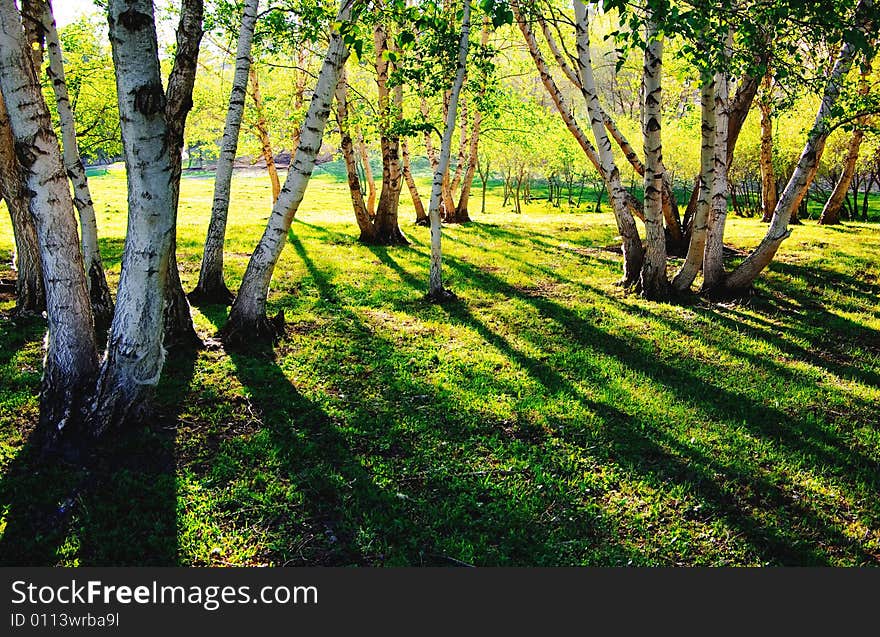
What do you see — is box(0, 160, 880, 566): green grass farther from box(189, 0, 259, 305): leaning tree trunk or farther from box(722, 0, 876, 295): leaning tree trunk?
box(722, 0, 876, 295): leaning tree trunk

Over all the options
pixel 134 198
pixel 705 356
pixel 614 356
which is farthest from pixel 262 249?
pixel 705 356

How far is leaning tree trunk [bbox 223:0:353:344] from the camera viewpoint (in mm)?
7727

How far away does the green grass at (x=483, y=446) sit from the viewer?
461cm

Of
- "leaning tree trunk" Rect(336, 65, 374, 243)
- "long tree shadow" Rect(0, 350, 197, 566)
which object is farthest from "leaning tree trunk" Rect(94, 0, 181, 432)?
"leaning tree trunk" Rect(336, 65, 374, 243)

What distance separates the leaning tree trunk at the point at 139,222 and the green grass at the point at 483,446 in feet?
1.89

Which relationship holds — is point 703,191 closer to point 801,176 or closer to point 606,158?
point 801,176

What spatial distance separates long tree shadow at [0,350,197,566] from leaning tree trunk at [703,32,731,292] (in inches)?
430

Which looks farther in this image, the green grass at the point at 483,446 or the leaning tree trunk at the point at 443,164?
the leaning tree trunk at the point at 443,164

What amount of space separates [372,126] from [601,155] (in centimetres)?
604

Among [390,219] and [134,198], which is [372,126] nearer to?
[390,219]

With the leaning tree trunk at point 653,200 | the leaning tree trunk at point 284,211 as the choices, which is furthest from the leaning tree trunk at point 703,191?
the leaning tree trunk at point 284,211

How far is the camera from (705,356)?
8.83 m

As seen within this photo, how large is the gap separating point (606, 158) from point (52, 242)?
34.2 ft

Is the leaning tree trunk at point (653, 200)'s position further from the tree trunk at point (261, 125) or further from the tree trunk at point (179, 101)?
the tree trunk at point (261, 125)
